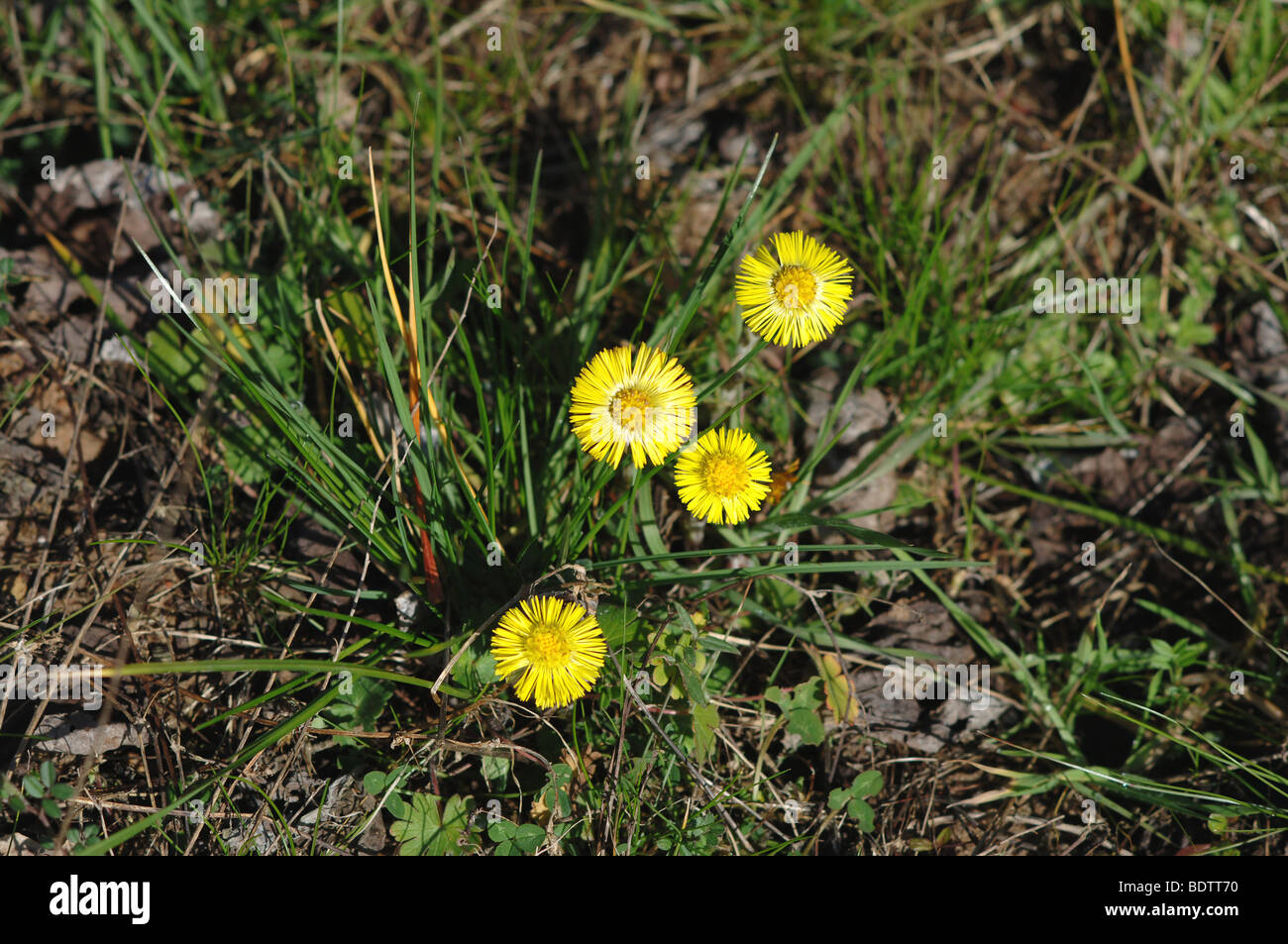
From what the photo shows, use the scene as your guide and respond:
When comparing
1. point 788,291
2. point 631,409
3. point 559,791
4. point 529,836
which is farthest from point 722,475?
point 529,836

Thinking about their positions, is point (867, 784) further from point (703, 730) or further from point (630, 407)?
point (630, 407)

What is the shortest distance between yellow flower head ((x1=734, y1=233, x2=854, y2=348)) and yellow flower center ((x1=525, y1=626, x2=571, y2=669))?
2.24ft

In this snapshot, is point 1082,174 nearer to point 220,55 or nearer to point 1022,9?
point 1022,9

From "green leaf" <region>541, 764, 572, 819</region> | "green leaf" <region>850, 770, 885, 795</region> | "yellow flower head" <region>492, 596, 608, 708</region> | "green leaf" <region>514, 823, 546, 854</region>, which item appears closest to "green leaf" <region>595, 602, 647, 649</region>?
"yellow flower head" <region>492, 596, 608, 708</region>

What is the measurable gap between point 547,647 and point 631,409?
47cm

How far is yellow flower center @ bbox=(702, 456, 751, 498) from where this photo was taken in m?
1.58

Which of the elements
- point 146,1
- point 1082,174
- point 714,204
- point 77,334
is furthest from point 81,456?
point 1082,174

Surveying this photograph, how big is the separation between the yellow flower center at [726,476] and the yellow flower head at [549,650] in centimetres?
35

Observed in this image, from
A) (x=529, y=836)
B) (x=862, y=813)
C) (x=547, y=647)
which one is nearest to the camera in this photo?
(x=547, y=647)

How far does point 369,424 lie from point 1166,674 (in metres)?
2.12

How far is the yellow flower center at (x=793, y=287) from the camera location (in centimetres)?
156

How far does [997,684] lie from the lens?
2.03m

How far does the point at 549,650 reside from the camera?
150 cm

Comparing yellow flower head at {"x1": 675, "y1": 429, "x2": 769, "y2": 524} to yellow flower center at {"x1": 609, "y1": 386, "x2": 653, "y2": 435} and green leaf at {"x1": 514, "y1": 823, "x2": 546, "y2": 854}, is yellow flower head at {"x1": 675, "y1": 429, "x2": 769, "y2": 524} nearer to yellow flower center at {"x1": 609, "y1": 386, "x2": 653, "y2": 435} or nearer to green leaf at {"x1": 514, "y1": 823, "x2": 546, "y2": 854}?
yellow flower center at {"x1": 609, "y1": 386, "x2": 653, "y2": 435}
